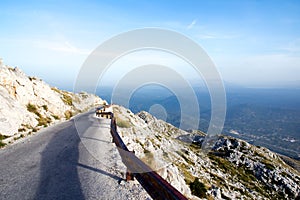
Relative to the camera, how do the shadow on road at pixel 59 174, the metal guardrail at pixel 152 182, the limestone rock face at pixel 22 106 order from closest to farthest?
the metal guardrail at pixel 152 182, the shadow on road at pixel 59 174, the limestone rock face at pixel 22 106

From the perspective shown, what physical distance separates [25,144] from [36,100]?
17.1 metres

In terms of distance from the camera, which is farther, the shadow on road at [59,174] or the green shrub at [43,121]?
the green shrub at [43,121]

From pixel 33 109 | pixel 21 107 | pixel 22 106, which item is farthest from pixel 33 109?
pixel 21 107

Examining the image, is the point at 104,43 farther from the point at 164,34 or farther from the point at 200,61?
the point at 200,61

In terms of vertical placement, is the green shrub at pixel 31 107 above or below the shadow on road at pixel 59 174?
below

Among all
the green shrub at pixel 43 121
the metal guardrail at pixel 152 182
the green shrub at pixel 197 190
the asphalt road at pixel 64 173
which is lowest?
the green shrub at pixel 197 190

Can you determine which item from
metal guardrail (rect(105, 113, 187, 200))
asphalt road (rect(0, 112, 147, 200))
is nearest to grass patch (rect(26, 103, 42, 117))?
asphalt road (rect(0, 112, 147, 200))

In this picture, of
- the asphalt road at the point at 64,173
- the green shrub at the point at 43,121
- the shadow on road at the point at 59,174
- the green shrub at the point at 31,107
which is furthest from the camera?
the green shrub at the point at 31,107

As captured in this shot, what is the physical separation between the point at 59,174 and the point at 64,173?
216 millimetres

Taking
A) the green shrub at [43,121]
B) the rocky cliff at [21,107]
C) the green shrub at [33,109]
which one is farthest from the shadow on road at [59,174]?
the green shrub at [33,109]

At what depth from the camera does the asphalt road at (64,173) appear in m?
7.64

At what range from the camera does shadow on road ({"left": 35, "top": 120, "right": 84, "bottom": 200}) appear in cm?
752

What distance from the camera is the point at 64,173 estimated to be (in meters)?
9.50

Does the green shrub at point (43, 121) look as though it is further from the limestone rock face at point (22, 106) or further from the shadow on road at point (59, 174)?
the shadow on road at point (59, 174)
